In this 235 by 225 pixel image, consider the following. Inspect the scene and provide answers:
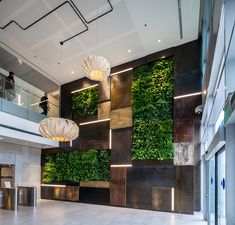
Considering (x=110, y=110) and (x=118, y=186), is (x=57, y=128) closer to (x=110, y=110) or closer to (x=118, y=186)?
(x=110, y=110)

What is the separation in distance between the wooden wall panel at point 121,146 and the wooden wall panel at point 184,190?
210 cm

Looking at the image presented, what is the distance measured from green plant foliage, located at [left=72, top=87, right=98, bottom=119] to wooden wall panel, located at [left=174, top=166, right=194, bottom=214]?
4.65 m

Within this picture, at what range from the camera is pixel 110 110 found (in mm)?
11102

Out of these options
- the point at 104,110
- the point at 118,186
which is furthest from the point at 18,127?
the point at 118,186

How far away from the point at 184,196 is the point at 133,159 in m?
2.34

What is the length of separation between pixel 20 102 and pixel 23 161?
381 centimetres

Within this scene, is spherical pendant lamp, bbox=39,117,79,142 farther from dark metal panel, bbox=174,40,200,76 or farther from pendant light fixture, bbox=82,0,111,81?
dark metal panel, bbox=174,40,200,76

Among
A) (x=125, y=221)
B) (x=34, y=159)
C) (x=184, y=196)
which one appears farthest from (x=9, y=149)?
(x=184, y=196)

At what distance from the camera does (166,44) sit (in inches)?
383

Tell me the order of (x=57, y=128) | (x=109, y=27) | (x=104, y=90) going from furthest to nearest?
(x=104, y=90) < (x=109, y=27) < (x=57, y=128)

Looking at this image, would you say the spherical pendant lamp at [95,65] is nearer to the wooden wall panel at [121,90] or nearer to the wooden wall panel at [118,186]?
the wooden wall panel at [121,90]

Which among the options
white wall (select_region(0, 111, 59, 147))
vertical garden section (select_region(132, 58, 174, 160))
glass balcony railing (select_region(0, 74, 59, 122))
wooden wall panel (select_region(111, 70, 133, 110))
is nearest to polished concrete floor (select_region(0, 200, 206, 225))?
vertical garden section (select_region(132, 58, 174, 160))

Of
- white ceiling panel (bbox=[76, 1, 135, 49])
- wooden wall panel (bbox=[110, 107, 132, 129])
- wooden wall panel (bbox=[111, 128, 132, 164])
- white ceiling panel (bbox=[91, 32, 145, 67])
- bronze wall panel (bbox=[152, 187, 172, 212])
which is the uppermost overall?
white ceiling panel (bbox=[76, 1, 135, 49])

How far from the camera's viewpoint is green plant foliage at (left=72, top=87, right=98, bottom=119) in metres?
11.8
